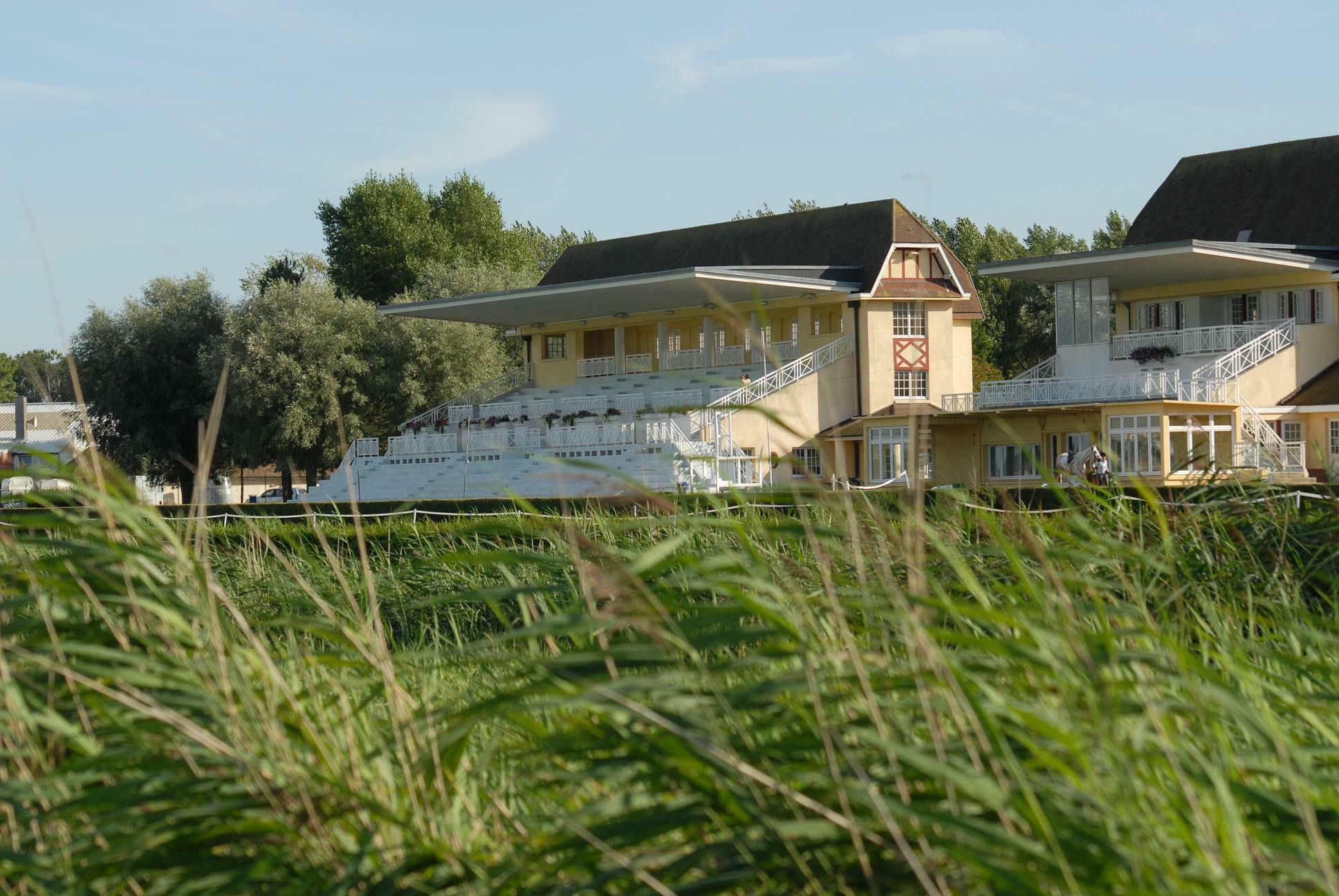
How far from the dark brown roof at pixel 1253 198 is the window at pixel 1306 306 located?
233 cm

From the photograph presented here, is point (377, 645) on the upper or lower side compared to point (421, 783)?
upper

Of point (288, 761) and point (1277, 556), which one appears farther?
point (1277, 556)

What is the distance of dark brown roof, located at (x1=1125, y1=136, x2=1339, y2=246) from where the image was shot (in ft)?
130

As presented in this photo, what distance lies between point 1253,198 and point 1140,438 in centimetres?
1162

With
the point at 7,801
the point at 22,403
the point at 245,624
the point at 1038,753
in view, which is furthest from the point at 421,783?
the point at 22,403

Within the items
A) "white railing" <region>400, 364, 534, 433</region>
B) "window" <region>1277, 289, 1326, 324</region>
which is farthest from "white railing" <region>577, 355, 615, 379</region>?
"window" <region>1277, 289, 1326, 324</region>

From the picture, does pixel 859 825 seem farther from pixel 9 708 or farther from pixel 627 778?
pixel 9 708

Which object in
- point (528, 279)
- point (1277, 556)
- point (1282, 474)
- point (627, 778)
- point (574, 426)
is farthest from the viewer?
point (528, 279)

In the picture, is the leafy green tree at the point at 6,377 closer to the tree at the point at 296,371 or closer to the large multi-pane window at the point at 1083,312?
the tree at the point at 296,371

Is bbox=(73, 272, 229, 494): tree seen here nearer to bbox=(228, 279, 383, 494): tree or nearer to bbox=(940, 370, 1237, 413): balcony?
bbox=(228, 279, 383, 494): tree

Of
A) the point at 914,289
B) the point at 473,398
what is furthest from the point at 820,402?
the point at 473,398

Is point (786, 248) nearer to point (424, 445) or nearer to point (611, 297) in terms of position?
point (611, 297)

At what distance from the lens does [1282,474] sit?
31.0 feet

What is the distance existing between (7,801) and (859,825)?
195cm
